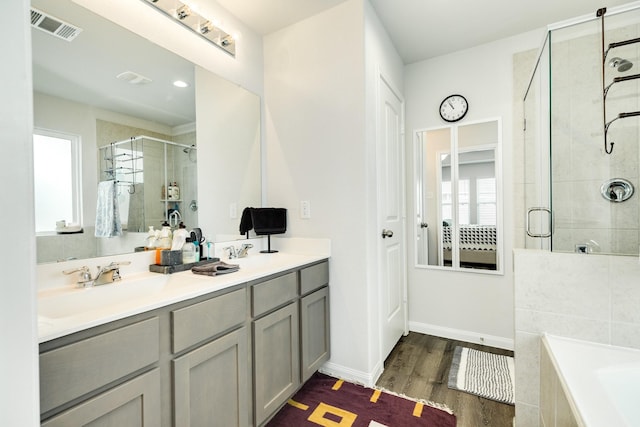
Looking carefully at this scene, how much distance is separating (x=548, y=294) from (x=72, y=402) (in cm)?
194

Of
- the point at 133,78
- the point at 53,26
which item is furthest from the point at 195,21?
the point at 53,26

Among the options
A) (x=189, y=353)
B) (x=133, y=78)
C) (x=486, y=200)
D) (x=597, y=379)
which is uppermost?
(x=133, y=78)

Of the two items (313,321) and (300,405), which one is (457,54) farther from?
(300,405)

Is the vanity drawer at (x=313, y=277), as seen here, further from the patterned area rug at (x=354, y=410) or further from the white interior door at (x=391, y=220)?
the patterned area rug at (x=354, y=410)

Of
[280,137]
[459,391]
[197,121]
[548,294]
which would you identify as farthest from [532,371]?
[197,121]

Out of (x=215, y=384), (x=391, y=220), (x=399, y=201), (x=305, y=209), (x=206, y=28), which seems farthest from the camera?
(x=399, y=201)

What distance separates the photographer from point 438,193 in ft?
9.01

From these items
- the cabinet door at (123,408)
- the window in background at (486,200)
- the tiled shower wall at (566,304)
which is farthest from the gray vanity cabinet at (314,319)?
the window in background at (486,200)

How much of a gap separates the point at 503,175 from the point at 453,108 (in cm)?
75

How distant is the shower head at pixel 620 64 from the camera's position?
56.6 inches

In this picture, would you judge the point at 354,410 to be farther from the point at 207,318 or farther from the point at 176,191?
the point at 176,191

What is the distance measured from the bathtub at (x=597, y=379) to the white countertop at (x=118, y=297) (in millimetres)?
1305

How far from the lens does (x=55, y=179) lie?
1.20m

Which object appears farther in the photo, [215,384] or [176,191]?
[176,191]
